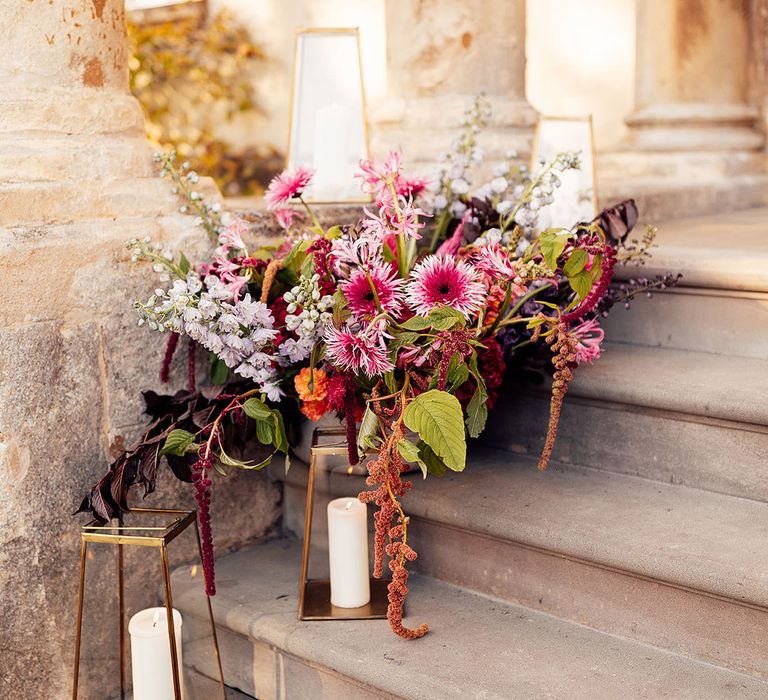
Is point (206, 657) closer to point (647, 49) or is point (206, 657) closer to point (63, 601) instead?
point (63, 601)

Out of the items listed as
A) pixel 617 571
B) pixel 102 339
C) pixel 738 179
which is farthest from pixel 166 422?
pixel 738 179

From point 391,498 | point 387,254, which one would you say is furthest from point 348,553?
point 387,254

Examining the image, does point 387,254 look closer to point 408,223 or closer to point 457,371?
point 408,223

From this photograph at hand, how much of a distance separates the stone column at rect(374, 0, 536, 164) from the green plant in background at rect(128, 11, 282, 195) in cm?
348

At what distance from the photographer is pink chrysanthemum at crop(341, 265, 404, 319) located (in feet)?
5.49

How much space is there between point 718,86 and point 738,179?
1.44 ft

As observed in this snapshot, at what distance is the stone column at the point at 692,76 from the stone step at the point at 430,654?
9.25ft

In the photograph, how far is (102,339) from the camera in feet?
6.51

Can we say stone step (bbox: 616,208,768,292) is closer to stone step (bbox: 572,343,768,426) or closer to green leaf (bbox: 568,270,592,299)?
stone step (bbox: 572,343,768,426)

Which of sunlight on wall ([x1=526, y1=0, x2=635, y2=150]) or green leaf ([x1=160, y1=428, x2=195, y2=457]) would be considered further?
sunlight on wall ([x1=526, y1=0, x2=635, y2=150])

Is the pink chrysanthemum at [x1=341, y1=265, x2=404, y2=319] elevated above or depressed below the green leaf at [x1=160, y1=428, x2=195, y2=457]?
above

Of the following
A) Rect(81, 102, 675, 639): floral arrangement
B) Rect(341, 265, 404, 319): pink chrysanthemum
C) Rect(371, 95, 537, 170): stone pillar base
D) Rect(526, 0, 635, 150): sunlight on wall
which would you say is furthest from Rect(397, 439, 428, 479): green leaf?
Rect(526, 0, 635, 150): sunlight on wall

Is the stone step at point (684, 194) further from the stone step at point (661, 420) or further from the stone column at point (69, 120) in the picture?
the stone column at point (69, 120)

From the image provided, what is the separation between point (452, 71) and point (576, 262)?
4.15 ft
